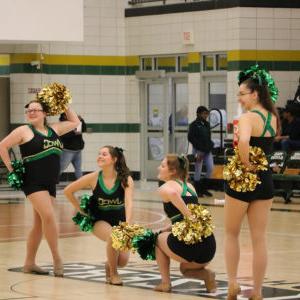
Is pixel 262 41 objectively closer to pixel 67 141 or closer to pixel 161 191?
pixel 67 141

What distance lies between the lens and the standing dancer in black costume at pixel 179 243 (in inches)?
456

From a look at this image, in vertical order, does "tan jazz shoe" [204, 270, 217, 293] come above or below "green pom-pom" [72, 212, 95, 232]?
below

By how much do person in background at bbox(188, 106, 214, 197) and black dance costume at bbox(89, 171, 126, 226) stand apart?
12.8 m

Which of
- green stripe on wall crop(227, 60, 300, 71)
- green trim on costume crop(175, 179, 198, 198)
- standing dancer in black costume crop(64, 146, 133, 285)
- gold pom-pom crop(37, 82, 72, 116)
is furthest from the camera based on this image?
green stripe on wall crop(227, 60, 300, 71)

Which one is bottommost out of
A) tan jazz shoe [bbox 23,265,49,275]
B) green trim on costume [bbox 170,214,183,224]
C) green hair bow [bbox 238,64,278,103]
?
tan jazz shoe [bbox 23,265,49,275]

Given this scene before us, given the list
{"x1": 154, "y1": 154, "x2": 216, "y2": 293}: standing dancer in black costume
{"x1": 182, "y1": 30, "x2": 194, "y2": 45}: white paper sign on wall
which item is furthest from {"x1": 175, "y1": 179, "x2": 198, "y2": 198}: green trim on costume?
{"x1": 182, "y1": 30, "x2": 194, "y2": 45}: white paper sign on wall

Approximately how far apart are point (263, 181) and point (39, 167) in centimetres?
328

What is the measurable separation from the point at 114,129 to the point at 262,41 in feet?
17.7

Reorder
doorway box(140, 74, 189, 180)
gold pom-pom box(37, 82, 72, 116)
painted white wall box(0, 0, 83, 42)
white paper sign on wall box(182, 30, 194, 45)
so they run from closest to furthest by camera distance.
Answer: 1. gold pom-pom box(37, 82, 72, 116)
2. painted white wall box(0, 0, 83, 42)
3. white paper sign on wall box(182, 30, 194, 45)
4. doorway box(140, 74, 189, 180)

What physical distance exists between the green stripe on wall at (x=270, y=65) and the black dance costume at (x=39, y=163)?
15.2 m

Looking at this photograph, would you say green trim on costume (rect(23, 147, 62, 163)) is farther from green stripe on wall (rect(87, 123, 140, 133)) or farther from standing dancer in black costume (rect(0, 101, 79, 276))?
green stripe on wall (rect(87, 123, 140, 133))

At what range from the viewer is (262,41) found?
92.1 feet

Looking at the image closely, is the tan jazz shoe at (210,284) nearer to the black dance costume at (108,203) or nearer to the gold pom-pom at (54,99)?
the black dance costume at (108,203)

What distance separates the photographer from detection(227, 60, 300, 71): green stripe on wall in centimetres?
2781
